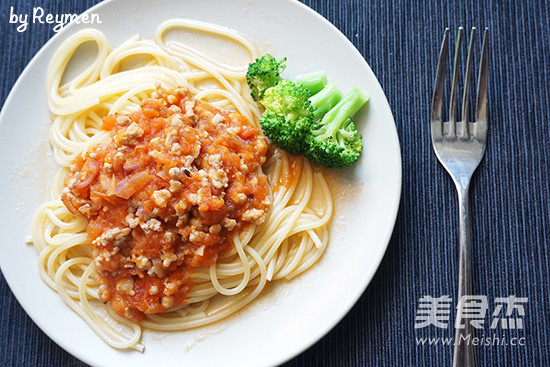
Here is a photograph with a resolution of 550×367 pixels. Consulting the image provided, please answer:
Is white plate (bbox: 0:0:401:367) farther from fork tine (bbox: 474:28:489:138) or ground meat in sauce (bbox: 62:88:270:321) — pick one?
fork tine (bbox: 474:28:489:138)

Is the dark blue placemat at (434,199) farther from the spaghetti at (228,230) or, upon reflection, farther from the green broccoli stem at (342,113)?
the spaghetti at (228,230)

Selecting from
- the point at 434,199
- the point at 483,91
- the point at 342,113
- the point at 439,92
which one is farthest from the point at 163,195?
the point at 483,91

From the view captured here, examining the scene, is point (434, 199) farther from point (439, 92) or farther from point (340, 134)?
point (340, 134)

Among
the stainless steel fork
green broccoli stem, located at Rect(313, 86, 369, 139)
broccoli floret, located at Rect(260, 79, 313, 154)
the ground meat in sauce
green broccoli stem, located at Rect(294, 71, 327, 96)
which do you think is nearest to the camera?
the ground meat in sauce

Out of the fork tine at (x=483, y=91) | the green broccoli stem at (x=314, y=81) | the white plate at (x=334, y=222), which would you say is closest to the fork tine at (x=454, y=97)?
the fork tine at (x=483, y=91)

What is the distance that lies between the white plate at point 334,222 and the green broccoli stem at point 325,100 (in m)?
0.12

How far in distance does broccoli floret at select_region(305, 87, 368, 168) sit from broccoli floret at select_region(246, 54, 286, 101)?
0.50m

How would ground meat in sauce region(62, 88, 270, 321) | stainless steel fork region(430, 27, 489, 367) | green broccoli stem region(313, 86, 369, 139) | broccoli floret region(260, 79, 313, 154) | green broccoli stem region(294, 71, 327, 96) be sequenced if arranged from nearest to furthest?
ground meat in sauce region(62, 88, 270, 321) → broccoli floret region(260, 79, 313, 154) → green broccoli stem region(313, 86, 369, 139) → green broccoli stem region(294, 71, 327, 96) → stainless steel fork region(430, 27, 489, 367)

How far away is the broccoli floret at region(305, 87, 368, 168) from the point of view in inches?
153

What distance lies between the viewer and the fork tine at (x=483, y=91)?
4.29m

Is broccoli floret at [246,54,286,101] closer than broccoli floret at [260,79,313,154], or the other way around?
broccoli floret at [260,79,313,154]

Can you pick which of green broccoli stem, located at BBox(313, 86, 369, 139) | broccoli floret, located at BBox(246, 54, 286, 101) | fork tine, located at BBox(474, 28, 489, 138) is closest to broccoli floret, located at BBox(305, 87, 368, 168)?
green broccoli stem, located at BBox(313, 86, 369, 139)

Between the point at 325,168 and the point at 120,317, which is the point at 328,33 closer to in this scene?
the point at 325,168

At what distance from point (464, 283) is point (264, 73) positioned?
2350mm
